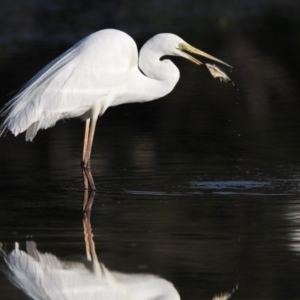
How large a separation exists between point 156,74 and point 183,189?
55.8 inches

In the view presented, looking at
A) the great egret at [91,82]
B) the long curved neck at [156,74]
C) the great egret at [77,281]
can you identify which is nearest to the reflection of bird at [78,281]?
the great egret at [77,281]

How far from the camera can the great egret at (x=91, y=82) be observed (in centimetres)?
870

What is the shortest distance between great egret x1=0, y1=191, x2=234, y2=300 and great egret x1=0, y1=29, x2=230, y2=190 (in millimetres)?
2681

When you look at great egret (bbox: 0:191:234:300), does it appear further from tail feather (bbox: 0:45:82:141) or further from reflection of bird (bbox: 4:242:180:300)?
tail feather (bbox: 0:45:82:141)

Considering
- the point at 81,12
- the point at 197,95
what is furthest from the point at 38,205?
the point at 81,12

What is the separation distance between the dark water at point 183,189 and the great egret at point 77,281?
8 cm

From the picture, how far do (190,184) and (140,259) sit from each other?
8.17ft

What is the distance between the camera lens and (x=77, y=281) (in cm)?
549

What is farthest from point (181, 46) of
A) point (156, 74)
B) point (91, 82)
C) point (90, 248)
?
point (90, 248)

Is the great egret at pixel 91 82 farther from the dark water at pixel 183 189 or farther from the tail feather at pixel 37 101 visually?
the dark water at pixel 183 189

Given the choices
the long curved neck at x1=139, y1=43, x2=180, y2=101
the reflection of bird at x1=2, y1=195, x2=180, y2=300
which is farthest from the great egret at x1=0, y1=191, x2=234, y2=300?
the long curved neck at x1=139, y1=43, x2=180, y2=101

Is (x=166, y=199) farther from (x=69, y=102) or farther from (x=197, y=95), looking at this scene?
(x=197, y=95)

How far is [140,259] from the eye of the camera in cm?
587

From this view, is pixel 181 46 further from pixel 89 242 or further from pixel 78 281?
pixel 78 281
